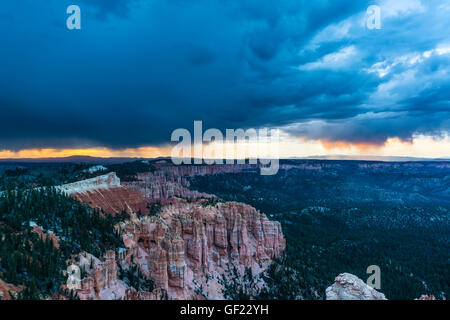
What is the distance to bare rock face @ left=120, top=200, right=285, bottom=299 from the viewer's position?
150 ft

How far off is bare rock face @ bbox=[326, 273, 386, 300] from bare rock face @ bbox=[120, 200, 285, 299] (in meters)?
26.3

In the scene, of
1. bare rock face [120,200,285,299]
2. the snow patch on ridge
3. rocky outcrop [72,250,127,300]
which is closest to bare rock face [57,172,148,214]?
the snow patch on ridge

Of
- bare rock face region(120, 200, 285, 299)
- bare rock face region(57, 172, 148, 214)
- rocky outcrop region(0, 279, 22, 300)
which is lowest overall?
bare rock face region(120, 200, 285, 299)

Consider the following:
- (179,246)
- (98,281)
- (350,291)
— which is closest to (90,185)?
(179,246)

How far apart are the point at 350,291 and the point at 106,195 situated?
5545 cm

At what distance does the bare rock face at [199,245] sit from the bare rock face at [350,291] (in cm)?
2627

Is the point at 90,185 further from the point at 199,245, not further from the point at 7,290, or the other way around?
the point at 7,290

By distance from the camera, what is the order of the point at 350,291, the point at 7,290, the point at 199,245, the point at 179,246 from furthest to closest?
the point at 199,245, the point at 179,246, the point at 350,291, the point at 7,290

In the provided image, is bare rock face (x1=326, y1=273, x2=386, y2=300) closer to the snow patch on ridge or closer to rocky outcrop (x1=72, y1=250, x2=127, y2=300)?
rocky outcrop (x1=72, y1=250, x2=127, y2=300)

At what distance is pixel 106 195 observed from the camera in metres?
65.5

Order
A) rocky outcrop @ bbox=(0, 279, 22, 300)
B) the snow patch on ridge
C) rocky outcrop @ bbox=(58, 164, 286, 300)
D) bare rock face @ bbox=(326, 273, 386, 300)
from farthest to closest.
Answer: the snow patch on ridge, rocky outcrop @ bbox=(58, 164, 286, 300), bare rock face @ bbox=(326, 273, 386, 300), rocky outcrop @ bbox=(0, 279, 22, 300)

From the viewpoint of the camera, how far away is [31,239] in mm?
32250

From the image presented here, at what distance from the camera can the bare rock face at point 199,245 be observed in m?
45.6
